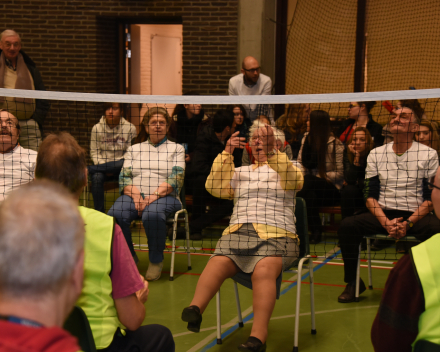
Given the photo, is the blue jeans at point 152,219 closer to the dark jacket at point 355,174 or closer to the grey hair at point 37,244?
the dark jacket at point 355,174

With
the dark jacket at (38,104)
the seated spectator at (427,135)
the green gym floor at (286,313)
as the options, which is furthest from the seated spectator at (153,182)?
the seated spectator at (427,135)

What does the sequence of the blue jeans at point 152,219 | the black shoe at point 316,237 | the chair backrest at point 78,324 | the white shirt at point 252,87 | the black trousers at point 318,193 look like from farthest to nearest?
1. the white shirt at point 252,87
2. the black shoe at point 316,237
3. the black trousers at point 318,193
4. the blue jeans at point 152,219
5. the chair backrest at point 78,324

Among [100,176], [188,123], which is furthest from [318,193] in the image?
[100,176]

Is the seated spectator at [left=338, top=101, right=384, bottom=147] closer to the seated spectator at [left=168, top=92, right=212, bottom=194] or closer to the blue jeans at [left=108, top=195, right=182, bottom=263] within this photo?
the seated spectator at [left=168, top=92, right=212, bottom=194]

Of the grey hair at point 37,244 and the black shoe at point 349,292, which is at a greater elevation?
the grey hair at point 37,244

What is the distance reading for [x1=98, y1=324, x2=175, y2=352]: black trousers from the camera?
1850 mm

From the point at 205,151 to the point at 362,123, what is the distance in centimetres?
185

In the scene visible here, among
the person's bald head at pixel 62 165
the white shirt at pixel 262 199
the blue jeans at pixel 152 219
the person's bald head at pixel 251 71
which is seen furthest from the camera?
the person's bald head at pixel 251 71

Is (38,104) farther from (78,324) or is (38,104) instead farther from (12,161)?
(78,324)

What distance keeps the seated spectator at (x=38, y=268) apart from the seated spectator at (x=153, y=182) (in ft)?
11.2

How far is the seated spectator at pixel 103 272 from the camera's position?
5.57 ft

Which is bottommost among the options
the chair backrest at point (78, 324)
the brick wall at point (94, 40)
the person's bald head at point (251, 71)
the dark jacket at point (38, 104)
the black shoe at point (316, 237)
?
the black shoe at point (316, 237)

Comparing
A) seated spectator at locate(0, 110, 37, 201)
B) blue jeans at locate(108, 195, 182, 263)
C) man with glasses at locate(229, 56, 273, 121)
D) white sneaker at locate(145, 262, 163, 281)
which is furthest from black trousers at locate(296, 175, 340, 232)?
seated spectator at locate(0, 110, 37, 201)

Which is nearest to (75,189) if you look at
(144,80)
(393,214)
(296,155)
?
(393,214)
